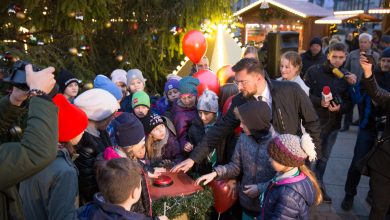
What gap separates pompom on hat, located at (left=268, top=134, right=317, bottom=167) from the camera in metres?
2.52

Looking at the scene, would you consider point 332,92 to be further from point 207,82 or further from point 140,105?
point 140,105

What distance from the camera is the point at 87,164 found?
271 centimetres

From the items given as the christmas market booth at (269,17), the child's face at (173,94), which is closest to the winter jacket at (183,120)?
the child's face at (173,94)

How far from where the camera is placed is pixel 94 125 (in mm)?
3049

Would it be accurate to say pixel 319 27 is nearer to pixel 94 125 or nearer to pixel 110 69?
pixel 110 69

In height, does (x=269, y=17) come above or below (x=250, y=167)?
above

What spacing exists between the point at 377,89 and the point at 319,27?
17463mm

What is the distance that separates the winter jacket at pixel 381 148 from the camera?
3.48 metres

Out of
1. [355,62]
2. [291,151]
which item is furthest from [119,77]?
[355,62]

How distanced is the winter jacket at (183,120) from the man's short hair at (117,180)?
2123 millimetres

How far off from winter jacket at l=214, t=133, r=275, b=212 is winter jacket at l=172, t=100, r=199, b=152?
1050mm

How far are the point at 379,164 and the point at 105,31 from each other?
494cm

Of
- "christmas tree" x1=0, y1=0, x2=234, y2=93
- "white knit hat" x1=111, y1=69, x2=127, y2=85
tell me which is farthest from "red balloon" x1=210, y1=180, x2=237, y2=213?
"christmas tree" x1=0, y1=0, x2=234, y2=93

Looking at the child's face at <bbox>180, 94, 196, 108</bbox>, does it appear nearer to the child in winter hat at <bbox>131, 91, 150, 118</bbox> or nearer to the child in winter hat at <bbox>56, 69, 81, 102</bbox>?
the child in winter hat at <bbox>131, 91, 150, 118</bbox>
